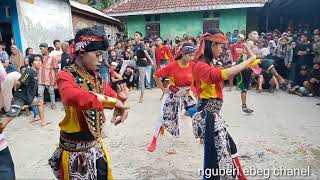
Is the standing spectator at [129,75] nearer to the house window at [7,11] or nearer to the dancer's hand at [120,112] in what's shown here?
the house window at [7,11]

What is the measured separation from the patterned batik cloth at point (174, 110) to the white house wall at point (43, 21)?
689 centimetres

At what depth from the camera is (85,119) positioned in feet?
8.30

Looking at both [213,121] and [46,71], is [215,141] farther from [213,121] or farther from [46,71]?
[46,71]

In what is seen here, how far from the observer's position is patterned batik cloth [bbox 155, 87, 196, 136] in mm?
5430

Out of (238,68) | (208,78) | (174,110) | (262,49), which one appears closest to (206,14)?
(262,49)

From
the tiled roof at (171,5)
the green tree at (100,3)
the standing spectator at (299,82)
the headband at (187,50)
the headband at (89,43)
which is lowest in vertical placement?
the standing spectator at (299,82)

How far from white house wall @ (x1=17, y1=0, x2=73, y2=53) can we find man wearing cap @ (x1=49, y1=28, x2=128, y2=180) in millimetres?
8744

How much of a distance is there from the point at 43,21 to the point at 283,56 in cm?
864

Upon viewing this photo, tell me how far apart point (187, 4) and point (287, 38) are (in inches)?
325

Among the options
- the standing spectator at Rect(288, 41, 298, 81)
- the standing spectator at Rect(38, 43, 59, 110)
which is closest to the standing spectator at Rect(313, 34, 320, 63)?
the standing spectator at Rect(288, 41, 298, 81)

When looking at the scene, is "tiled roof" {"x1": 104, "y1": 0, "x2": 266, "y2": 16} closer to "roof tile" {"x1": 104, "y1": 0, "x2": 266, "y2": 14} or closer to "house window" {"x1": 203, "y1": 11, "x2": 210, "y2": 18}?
"roof tile" {"x1": 104, "y1": 0, "x2": 266, "y2": 14}

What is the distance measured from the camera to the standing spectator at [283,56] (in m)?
11.3

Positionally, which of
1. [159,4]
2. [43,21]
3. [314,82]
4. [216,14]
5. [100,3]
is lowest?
[314,82]

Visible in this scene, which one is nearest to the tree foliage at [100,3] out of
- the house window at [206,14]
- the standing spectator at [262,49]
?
the house window at [206,14]
